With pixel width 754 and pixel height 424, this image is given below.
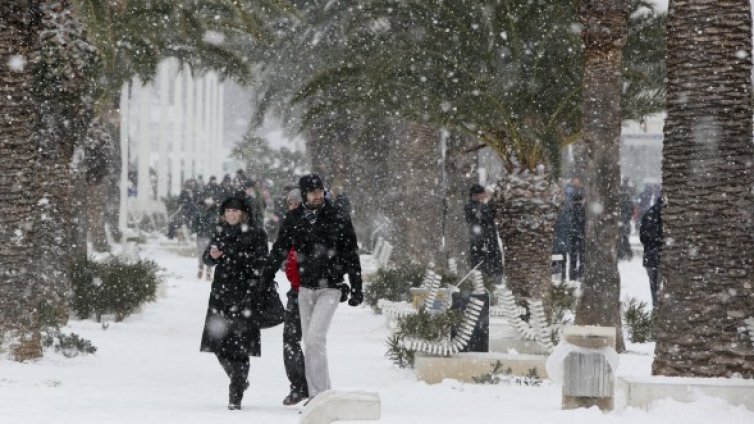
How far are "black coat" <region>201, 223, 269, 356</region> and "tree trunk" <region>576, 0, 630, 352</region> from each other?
200 inches

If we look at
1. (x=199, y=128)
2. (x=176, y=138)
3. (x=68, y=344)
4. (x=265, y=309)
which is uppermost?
(x=199, y=128)

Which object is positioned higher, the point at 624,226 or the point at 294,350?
the point at 624,226

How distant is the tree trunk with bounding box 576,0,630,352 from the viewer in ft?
43.0

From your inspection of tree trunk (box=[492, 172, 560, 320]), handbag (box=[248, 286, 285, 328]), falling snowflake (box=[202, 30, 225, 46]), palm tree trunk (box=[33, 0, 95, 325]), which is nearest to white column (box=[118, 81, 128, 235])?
falling snowflake (box=[202, 30, 225, 46])

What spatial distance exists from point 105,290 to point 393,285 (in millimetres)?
4238

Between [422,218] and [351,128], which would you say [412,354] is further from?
[351,128]

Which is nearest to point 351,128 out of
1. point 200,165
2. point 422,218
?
point 422,218

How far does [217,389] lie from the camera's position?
1049 cm

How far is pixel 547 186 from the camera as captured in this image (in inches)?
617

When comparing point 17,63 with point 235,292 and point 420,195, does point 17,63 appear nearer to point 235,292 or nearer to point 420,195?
point 235,292

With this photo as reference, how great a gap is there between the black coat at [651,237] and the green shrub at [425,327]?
471 cm

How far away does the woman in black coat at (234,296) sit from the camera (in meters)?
8.88

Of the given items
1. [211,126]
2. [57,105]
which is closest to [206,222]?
[57,105]

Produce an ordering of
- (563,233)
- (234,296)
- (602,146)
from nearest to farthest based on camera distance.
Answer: (234,296) → (602,146) → (563,233)
